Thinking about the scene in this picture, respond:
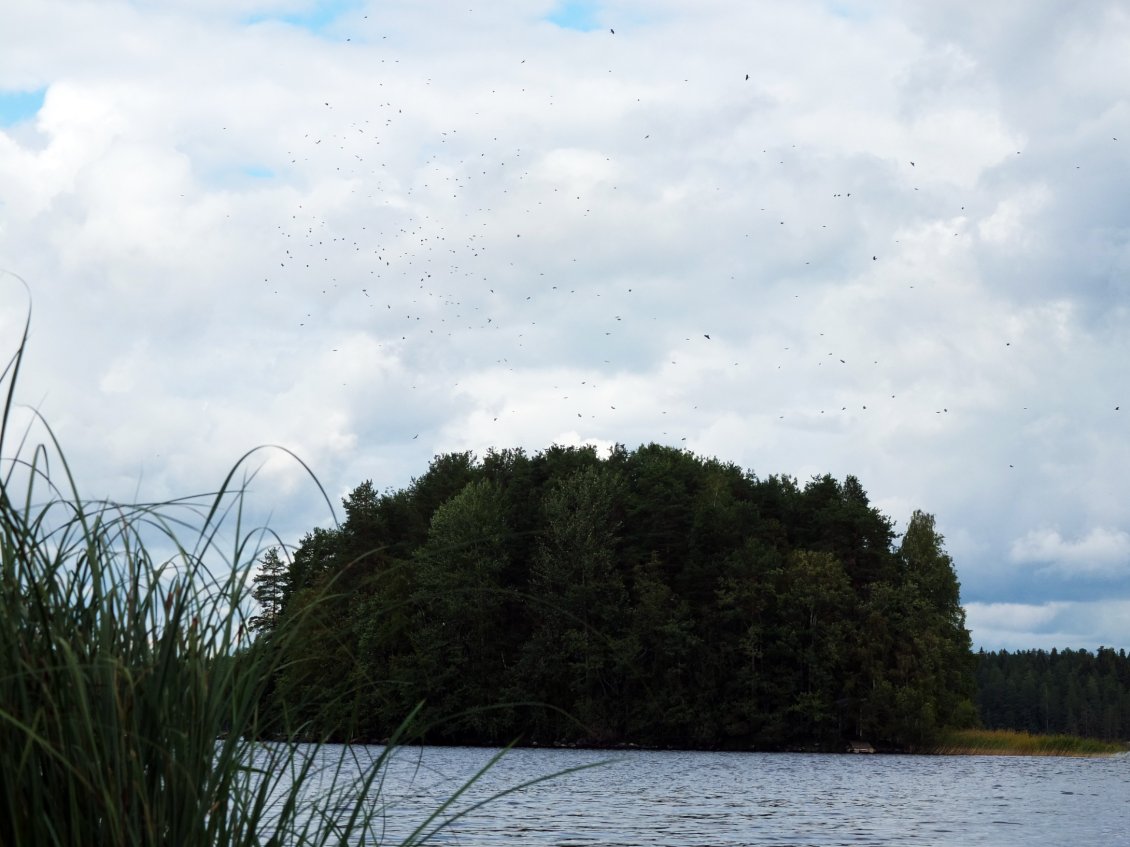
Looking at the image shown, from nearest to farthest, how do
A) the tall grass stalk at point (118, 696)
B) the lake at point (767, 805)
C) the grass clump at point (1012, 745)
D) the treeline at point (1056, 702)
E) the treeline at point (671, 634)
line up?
1. the tall grass stalk at point (118, 696)
2. the lake at point (767, 805)
3. the treeline at point (671, 634)
4. the grass clump at point (1012, 745)
5. the treeline at point (1056, 702)

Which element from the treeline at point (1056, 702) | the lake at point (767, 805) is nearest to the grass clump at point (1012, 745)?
the lake at point (767, 805)

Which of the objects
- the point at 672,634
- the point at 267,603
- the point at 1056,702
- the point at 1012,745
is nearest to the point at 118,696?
the point at 267,603

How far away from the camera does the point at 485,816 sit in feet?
75.9

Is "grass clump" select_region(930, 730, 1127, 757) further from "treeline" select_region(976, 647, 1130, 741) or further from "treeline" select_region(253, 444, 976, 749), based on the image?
"treeline" select_region(976, 647, 1130, 741)

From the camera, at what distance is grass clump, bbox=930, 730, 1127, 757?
62500mm

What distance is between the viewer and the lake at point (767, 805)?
1991 cm

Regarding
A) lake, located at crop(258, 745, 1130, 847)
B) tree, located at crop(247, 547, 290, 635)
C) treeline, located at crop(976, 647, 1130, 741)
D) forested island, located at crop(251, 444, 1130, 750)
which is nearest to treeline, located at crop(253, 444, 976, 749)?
forested island, located at crop(251, 444, 1130, 750)

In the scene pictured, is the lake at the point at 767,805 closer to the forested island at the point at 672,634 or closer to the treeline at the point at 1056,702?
the forested island at the point at 672,634

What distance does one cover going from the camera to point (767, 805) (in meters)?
27.3

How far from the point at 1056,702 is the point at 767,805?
13965 cm

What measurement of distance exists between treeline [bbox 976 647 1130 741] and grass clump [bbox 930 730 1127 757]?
8433cm

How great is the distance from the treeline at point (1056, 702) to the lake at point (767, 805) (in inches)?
4439

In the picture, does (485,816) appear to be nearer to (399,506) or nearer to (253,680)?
(253,680)

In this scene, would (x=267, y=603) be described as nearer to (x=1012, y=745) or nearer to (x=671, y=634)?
(x=671, y=634)
